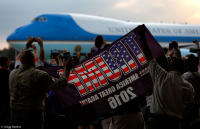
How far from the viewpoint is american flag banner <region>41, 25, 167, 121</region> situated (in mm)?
3842

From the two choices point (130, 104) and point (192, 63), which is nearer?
point (130, 104)

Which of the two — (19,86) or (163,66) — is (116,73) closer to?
(163,66)

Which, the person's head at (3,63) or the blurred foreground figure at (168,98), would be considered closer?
the blurred foreground figure at (168,98)

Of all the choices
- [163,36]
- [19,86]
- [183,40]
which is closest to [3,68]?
[19,86]

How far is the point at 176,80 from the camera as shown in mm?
3305

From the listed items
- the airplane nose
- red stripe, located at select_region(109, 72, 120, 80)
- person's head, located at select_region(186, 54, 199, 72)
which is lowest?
red stripe, located at select_region(109, 72, 120, 80)

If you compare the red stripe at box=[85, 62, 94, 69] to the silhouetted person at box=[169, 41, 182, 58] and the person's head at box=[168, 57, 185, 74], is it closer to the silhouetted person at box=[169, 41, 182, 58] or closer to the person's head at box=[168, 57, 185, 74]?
the person's head at box=[168, 57, 185, 74]

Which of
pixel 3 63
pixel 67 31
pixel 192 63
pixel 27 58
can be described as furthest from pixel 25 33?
pixel 27 58

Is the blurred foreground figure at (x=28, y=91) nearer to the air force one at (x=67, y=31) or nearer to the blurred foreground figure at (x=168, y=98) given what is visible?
the blurred foreground figure at (x=168, y=98)

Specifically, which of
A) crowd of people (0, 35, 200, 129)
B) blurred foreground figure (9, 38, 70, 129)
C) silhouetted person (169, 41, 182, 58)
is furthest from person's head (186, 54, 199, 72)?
blurred foreground figure (9, 38, 70, 129)

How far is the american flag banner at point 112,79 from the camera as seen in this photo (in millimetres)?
3842

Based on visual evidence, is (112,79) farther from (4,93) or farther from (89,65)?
(4,93)

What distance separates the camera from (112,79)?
3938mm

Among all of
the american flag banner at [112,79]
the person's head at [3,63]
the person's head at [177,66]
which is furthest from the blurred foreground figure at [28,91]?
the person's head at [177,66]
